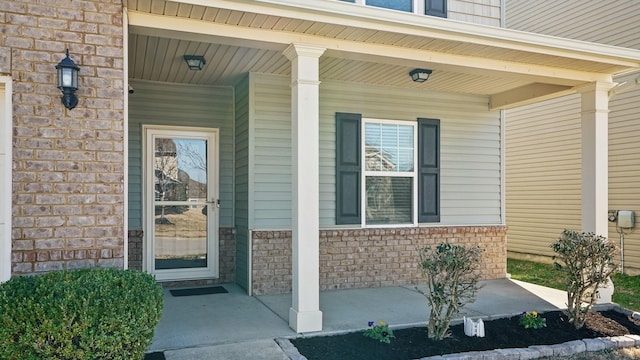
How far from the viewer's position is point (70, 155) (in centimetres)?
364

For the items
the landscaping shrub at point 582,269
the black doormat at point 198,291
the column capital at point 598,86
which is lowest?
the black doormat at point 198,291

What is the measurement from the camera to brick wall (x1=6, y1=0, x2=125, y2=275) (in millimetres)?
3516

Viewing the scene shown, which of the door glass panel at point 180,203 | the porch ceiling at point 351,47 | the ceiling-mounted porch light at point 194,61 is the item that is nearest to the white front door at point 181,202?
the door glass panel at point 180,203

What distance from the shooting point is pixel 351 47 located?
4492 millimetres

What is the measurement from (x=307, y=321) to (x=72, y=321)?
6.89ft

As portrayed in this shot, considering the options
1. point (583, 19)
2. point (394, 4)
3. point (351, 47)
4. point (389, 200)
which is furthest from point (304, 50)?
point (583, 19)

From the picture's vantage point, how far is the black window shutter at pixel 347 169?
6.22m

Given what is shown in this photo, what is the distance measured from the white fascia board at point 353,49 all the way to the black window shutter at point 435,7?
107cm

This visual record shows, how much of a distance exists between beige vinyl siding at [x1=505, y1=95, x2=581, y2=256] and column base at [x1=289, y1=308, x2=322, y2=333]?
20.4ft

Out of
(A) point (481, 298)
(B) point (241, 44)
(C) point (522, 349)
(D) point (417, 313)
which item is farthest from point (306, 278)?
(A) point (481, 298)

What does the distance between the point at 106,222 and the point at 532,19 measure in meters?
9.11

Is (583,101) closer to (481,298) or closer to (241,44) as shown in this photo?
(481,298)

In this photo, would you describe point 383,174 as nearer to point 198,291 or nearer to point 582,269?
point 582,269

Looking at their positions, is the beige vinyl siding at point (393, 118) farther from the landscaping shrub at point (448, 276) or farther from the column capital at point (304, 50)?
the landscaping shrub at point (448, 276)
